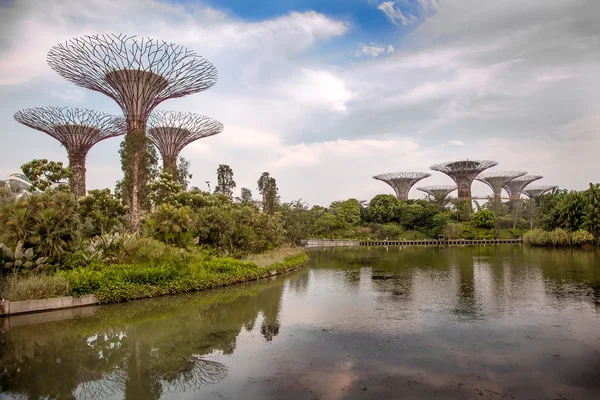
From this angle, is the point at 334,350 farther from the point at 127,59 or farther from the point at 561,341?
the point at 127,59

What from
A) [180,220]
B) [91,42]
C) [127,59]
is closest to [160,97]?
[127,59]

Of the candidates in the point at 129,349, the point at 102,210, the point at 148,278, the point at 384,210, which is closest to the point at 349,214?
the point at 384,210

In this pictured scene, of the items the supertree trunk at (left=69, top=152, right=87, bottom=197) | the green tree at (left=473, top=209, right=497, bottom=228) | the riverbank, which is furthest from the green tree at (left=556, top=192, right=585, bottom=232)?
the supertree trunk at (left=69, top=152, right=87, bottom=197)

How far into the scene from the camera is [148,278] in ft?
46.8

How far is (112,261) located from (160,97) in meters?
13.2

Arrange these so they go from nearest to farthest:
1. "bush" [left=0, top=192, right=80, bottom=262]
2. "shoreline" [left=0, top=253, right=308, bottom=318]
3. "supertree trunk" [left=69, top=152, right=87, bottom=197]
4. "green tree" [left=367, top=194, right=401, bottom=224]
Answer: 1. "shoreline" [left=0, top=253, right=308, bottom=318]
2. "bush" [left=0, top=192, right=80, bottom=262]
3. "supertree trunk" [left=69, top=152, right=87, bottom=197]
4. "green tree" [left=367, top=194, right=401, bottom=224]

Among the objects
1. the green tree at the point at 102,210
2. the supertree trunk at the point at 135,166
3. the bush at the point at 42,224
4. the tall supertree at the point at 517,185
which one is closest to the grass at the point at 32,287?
the bush at the point at 42,224

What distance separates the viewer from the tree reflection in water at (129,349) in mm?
6691

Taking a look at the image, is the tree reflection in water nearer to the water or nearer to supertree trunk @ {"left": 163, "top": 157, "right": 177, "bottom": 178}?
the water

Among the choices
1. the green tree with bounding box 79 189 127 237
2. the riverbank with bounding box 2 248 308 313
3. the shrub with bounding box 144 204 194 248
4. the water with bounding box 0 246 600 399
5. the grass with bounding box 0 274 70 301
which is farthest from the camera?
the green tree with bounding box 79 189 127 237

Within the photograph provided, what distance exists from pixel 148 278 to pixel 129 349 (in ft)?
19.3

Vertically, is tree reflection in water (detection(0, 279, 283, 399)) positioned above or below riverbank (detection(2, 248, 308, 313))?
below

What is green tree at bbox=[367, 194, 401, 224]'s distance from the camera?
224ft

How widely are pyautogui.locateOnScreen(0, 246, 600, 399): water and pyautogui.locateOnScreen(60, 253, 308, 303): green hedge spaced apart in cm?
56
